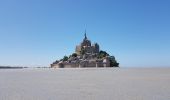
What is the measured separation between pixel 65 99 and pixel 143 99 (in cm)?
519

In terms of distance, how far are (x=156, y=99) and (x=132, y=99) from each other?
5.07ft

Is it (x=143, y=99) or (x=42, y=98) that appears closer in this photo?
(x=143, y=99)

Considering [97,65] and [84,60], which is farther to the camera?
[84,60]

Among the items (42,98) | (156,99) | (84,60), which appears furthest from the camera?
(84,60)

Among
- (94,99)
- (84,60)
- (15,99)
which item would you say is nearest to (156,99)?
(94,99)

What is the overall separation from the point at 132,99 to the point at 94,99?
2.50m

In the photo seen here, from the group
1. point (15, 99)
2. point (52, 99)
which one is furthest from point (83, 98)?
point (15, 99)

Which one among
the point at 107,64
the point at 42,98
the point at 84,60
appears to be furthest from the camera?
the point at 84,60

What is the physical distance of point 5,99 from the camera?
18578mm

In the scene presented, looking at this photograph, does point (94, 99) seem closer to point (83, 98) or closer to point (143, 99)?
point (83, 98)

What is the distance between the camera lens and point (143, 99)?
1816 centimetres

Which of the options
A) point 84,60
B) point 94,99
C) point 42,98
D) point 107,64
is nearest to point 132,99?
point 94,99

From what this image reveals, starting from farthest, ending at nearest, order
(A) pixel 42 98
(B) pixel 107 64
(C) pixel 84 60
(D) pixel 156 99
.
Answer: (C) pixel 84 60 → (B) pixel 107 64 → (A) pixel 42 98 → (D) pixel 156 99

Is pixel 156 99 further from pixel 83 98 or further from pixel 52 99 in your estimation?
pixel 52 99
